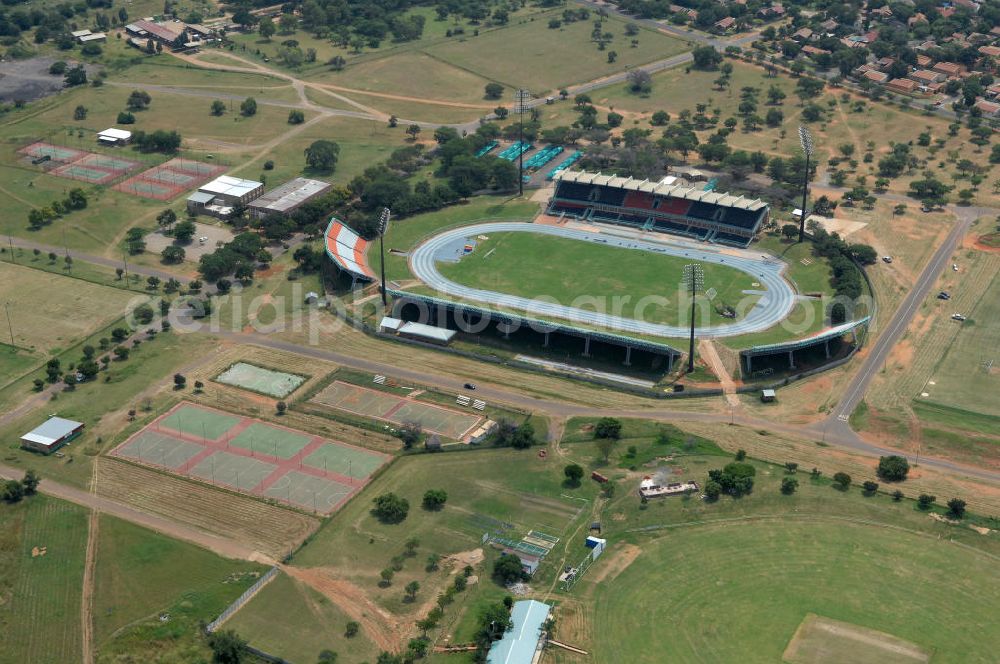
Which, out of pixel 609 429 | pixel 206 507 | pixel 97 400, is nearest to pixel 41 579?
pixel 206 507

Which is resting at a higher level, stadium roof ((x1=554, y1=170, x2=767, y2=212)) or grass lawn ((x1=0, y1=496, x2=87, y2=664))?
stadium roof ((x1=554, y1=170, x2=767, y2=212))

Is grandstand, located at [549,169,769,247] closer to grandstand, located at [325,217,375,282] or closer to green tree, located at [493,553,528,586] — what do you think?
grandstand, located at [325,217,375,282]

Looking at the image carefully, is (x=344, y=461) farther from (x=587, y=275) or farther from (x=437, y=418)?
(x=587, y=275)

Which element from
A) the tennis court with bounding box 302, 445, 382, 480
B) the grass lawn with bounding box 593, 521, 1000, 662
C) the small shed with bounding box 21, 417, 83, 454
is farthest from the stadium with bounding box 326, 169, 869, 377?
the small shed with bounding box 21, 417, 83, 454

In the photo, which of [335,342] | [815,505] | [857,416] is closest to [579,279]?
[335,342]

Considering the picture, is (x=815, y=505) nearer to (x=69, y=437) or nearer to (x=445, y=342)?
(x=445, y=342)

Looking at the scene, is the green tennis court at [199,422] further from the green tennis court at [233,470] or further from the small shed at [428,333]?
the small shed at [428,333]
